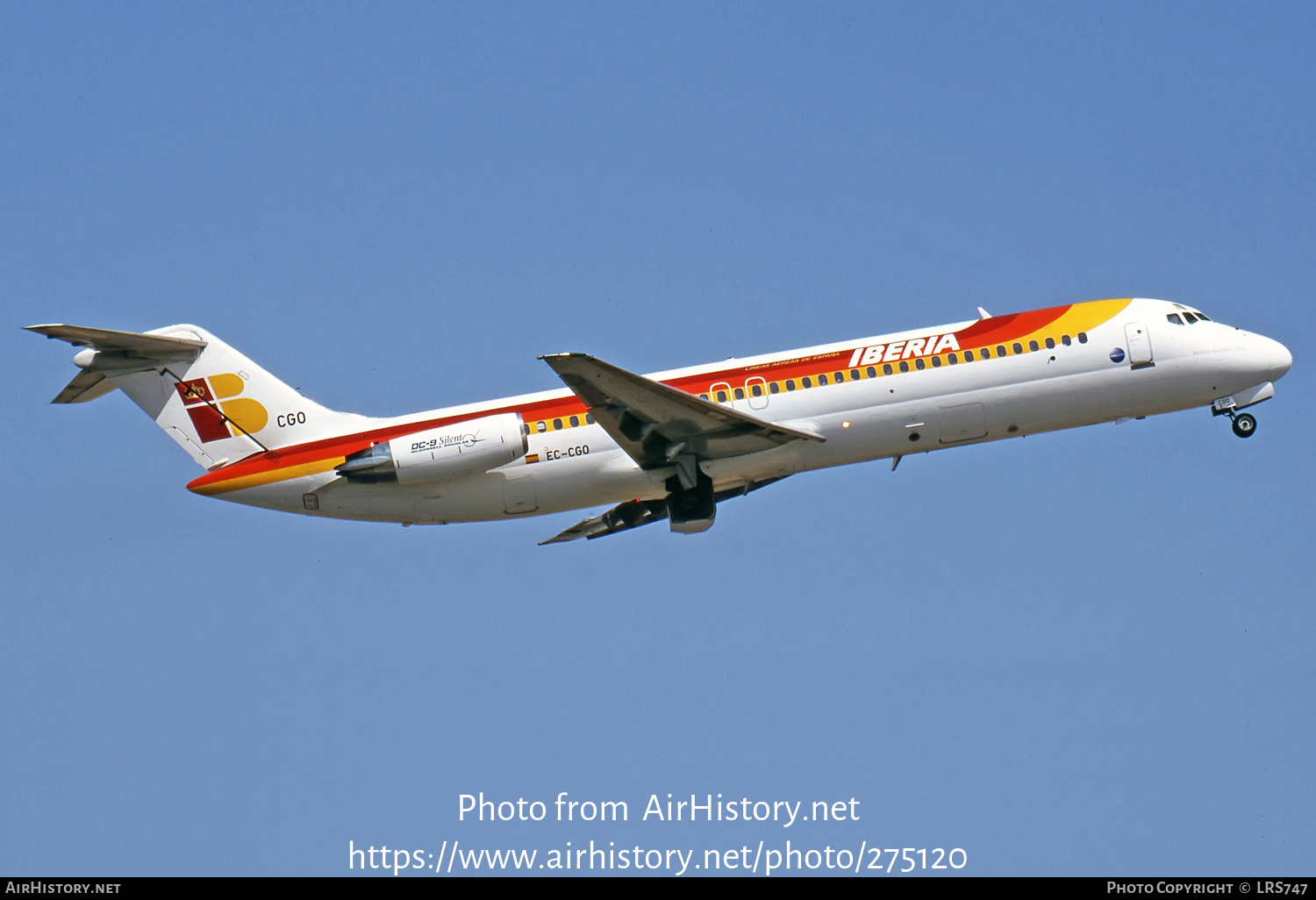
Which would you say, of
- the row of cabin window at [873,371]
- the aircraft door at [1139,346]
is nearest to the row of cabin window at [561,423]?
the row of cabin window at [873,371]

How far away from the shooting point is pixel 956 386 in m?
30.8

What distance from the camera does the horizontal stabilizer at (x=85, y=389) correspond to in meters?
31.1

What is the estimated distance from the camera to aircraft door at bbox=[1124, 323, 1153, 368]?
103 ft

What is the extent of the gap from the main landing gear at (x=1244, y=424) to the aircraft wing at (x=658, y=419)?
896cm

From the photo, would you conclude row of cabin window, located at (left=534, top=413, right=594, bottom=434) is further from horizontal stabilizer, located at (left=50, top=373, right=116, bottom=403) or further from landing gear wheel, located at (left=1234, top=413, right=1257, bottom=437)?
landing gear wheel, located at (left=1234, top=413, right=1257, bottom=437)

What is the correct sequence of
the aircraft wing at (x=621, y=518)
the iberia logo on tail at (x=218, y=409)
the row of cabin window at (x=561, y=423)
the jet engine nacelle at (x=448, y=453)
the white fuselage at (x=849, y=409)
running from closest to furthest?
the jet engine nacelle at (x=448, y=453) → the white fuselage at (x=849, y=409) → the row of cabin window at (x=561, y=423) → the iberia logo on tail at (x=218, y=409) → the aircraft wing at (x=621, y=518)

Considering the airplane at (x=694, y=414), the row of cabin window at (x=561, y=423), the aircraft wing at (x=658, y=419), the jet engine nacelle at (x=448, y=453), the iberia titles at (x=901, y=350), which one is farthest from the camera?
the row of cabin window at (x=561, y=423)

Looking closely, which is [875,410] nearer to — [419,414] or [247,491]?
[419,414]

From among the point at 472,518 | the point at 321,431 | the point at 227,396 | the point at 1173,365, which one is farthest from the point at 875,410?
the point at 227,396

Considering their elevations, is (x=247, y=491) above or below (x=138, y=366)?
below

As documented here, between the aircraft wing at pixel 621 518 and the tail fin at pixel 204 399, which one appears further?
the aircraft wing at pixel 621 518

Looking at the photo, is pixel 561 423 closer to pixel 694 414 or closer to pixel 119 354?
pixel 694 414

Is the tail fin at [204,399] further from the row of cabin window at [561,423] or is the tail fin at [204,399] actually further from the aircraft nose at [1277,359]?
the aircraft nose at [1277,359]

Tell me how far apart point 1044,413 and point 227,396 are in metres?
16.9
